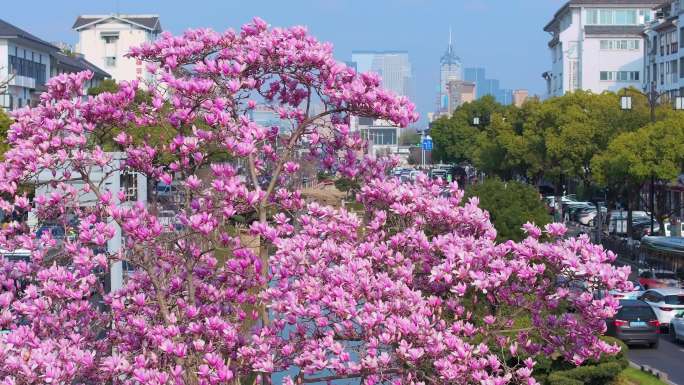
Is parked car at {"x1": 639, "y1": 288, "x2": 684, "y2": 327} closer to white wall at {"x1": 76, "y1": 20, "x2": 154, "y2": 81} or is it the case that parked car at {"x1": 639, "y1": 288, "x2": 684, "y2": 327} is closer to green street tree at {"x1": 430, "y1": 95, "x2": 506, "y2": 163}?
green street tree at {"x1": 430, "y1": 95, "x2": 506, "y2": 163}

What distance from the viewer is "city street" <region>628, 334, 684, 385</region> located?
82.3 ft

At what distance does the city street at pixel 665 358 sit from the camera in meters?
25.1

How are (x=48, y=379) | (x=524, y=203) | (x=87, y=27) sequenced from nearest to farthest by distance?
1. (x=48, y=379)
2. (x=524, y=203)
3. (x=87, y=27)

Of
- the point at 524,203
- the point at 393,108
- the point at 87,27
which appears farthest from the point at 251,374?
the point at 87,27

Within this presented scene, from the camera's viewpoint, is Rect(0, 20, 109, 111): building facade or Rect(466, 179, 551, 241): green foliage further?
Rect(0, 20, 109, 111): building facade

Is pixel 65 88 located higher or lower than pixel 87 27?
lower

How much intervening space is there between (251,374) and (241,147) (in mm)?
2144

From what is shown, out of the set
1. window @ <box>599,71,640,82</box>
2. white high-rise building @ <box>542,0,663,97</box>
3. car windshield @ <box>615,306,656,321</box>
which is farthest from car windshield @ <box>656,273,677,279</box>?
window @ <box>599,71,640,82</box>

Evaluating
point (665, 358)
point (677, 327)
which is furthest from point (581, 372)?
point (677, 327)

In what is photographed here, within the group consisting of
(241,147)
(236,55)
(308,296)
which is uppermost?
(236,55)

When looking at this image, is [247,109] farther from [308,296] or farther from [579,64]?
[579,64]

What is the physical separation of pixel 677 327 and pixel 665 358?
2.77 metres

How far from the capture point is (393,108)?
1034 centimetres

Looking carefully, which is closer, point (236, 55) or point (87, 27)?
point (236, 55)
